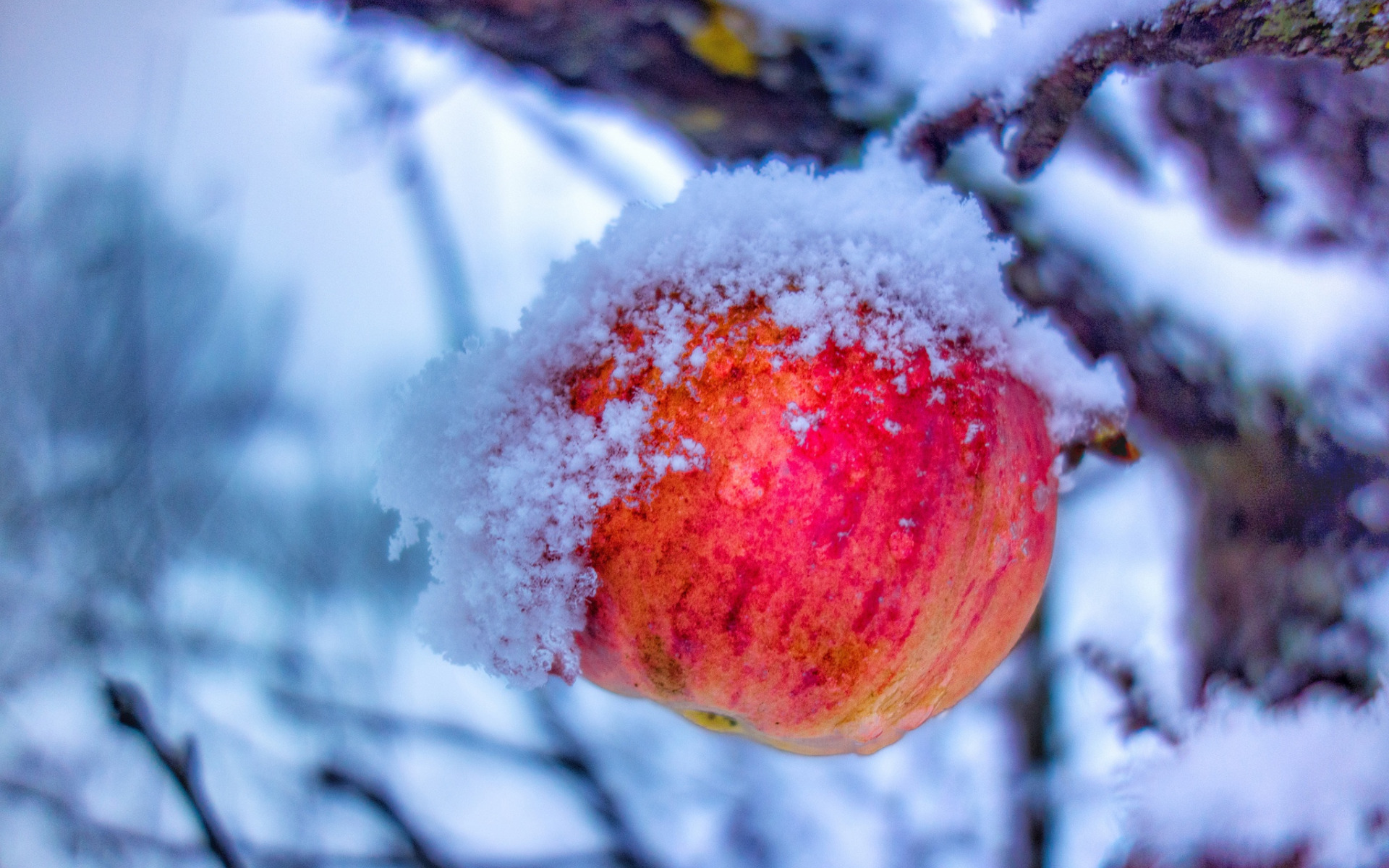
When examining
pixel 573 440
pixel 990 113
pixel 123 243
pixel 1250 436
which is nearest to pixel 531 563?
pixel 573 440

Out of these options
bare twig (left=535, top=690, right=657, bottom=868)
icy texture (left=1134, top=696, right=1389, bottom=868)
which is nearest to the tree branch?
icy texture (left=1134, top=696, right=1389, bottom=868)

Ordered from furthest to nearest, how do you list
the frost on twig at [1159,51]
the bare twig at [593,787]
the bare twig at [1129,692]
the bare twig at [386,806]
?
the bare twig at [593,787] < the bare twig at [386,806] < the bare twig at [1129,692] < the frost on twig at [1159,51]

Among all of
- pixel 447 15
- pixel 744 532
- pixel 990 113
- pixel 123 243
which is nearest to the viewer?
pixel 744 532

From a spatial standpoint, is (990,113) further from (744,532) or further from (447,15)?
(447,15)

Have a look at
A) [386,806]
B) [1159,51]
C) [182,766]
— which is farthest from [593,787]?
[1159,51]

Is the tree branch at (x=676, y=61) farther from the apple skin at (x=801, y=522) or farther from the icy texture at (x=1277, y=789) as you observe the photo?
the icy texture at (x=1277, y=789)

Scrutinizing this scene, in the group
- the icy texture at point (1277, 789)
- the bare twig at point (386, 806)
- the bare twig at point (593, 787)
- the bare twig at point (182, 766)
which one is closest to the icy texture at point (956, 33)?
the icy texture at point (1277, 789)
